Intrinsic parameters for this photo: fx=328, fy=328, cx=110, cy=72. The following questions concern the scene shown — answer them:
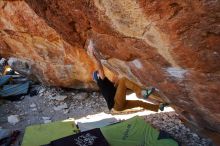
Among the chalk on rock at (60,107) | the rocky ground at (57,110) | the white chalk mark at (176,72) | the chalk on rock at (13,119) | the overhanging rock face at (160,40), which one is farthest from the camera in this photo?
the chalk on rock at (60,107)

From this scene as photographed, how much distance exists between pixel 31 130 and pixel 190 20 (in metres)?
3.86

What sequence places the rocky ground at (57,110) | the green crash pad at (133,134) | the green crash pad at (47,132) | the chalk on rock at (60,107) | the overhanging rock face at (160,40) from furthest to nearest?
the chalk on rock at (60,107) < the rocky ground at (57,110) < the green crash pad at (47,132) < the green crash pad at (133,134) < the overhanging rock face at (160,40)

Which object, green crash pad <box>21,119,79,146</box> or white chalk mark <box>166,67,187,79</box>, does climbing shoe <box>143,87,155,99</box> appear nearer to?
white chalk mark <box>166,67,187,79</box>

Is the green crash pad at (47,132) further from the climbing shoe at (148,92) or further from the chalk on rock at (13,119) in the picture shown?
the climbing shoe at (148,92)

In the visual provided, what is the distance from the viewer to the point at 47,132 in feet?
18.3

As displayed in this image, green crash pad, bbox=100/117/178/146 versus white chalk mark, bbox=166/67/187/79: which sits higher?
white chalk mark, bbox=166/67/187/79

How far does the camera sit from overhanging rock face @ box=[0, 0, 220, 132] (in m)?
2.66

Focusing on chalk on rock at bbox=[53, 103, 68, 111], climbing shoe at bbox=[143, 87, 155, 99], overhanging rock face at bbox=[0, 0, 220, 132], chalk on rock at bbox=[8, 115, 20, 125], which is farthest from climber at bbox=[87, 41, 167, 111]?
chalk on rock at bbox=[8, 115, 20, 125]

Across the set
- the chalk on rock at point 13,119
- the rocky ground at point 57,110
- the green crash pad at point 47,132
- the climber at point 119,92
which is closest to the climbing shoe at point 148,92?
the climber at point 119,92

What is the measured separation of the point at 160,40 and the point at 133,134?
104 inches

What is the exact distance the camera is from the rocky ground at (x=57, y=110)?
5.84m

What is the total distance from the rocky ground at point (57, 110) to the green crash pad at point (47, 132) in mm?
392

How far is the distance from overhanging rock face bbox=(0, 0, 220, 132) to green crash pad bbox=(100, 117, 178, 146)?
0.78 m

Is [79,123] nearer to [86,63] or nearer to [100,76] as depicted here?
[86,63]
